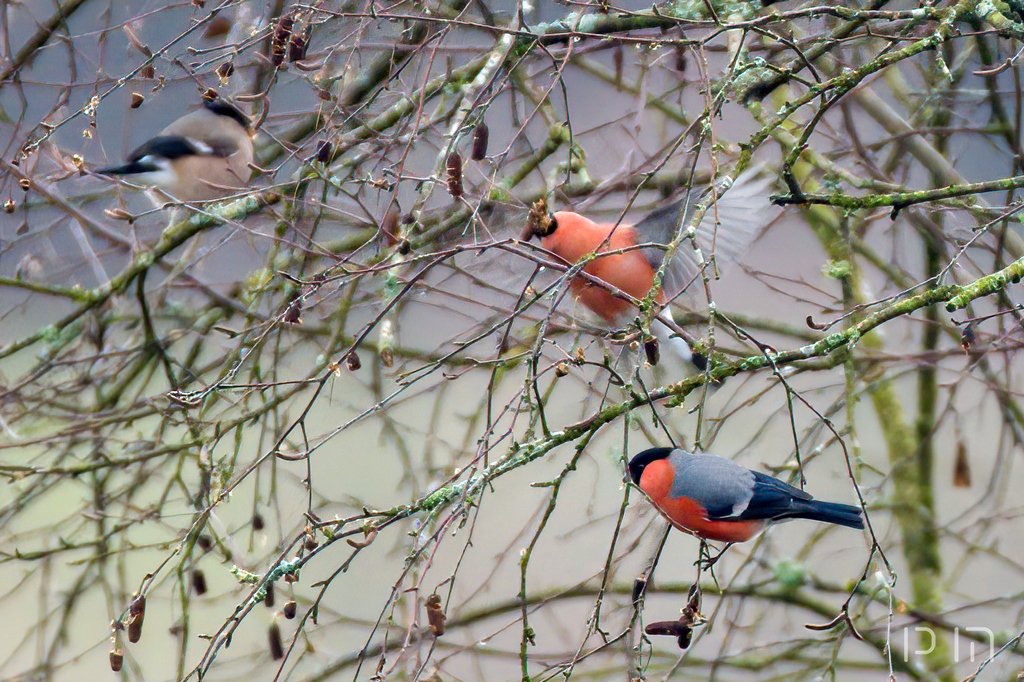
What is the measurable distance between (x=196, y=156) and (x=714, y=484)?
136cm

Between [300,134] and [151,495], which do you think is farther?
[151,495]

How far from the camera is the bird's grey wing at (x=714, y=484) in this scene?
1.71m

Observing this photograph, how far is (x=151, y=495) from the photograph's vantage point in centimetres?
407

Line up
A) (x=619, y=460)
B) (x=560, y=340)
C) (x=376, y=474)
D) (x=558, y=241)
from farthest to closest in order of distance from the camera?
(x=376, y=474) → (x=560, y=340) → (x=558, y=241) → (x=619, y=460)

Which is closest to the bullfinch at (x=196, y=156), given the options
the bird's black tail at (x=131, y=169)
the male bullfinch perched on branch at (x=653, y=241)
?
the bird's black tail at (x=131, y=169)

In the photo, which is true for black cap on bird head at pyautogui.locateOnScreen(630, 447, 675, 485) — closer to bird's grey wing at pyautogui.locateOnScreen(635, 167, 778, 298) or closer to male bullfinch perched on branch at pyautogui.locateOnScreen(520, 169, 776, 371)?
male bullfinch perched on branch at pyautogui.locateOnScreen(520, 169, 776, 371)

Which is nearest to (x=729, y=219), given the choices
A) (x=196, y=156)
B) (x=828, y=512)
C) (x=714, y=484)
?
(x=714, y=484)

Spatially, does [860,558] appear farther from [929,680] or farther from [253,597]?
[253,597]

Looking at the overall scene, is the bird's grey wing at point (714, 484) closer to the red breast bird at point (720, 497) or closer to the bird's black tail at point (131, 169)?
the red breast bird at point (720, 497)

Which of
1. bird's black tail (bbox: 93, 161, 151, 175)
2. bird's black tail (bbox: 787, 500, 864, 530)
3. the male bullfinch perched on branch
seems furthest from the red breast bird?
bird's black tail (bbox: 93, 161, 151, 175)

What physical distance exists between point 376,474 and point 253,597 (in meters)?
2.51

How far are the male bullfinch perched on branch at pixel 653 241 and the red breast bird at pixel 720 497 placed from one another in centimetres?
26

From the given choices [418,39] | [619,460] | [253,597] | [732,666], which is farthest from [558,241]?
[732,666]

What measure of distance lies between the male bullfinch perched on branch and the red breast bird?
26 centimetres
